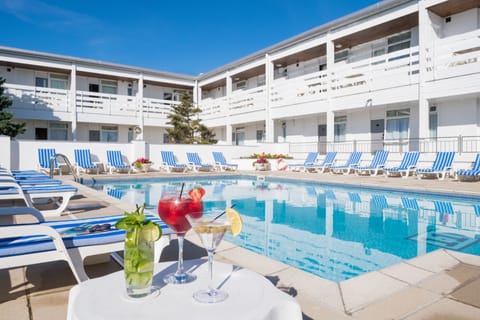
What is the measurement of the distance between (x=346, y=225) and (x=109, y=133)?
2023 cm

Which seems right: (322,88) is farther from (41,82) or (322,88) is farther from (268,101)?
(41,82)

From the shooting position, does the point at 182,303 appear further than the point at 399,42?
No

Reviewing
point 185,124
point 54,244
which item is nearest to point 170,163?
point 185,124

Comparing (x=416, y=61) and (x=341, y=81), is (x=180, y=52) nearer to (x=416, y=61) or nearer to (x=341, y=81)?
(x=341, y=81)

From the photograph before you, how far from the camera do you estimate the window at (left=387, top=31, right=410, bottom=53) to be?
591 inches

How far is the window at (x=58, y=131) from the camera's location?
20.6 meters

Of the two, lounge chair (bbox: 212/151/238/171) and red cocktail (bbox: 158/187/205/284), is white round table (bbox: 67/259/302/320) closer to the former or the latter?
red cocktail (bbox: 158/187/205/284)

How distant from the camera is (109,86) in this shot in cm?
2297

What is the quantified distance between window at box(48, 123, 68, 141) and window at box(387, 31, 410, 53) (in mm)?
19795

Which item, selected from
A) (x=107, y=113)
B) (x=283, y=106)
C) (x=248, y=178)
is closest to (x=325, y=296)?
(x=248, y=178)

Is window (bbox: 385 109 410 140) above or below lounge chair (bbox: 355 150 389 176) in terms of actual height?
above

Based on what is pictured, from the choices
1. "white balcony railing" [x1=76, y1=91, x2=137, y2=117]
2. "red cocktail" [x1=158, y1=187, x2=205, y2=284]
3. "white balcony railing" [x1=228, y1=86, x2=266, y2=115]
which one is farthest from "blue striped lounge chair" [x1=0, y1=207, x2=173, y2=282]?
"white balcony railing" [x1=76, y1=91, x2=137, y2=117]

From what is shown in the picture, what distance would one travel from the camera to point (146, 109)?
73.1 ft

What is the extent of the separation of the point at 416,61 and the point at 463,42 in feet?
6.01
